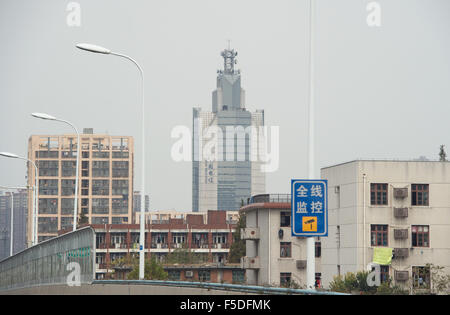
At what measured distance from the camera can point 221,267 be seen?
11925 centimetres

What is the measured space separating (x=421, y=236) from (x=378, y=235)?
13.0 ft

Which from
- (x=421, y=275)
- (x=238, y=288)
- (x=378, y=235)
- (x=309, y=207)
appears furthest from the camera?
(x=378, y=235)

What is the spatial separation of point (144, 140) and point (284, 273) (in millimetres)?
54926

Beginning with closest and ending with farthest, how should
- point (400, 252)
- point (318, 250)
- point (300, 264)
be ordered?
point (400, 252)
point (300, 264)
point (318, 250)

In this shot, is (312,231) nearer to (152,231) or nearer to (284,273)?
(284,273)

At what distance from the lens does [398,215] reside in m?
69.5

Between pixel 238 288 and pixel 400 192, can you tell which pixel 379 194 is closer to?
pixel 400 192

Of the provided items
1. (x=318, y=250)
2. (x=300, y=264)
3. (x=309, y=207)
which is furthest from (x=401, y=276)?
(x=309, y=207)

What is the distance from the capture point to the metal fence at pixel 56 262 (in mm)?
34062

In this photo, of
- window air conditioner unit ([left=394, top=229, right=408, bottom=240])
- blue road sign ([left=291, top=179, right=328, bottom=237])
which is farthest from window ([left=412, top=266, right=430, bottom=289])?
blue road sign ([left=291, top=179, right=328, bottom=237])

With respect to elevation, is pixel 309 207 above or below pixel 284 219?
above

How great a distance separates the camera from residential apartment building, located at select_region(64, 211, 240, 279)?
449 ft

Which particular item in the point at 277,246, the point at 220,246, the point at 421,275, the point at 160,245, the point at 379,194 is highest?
the point at 379,194
